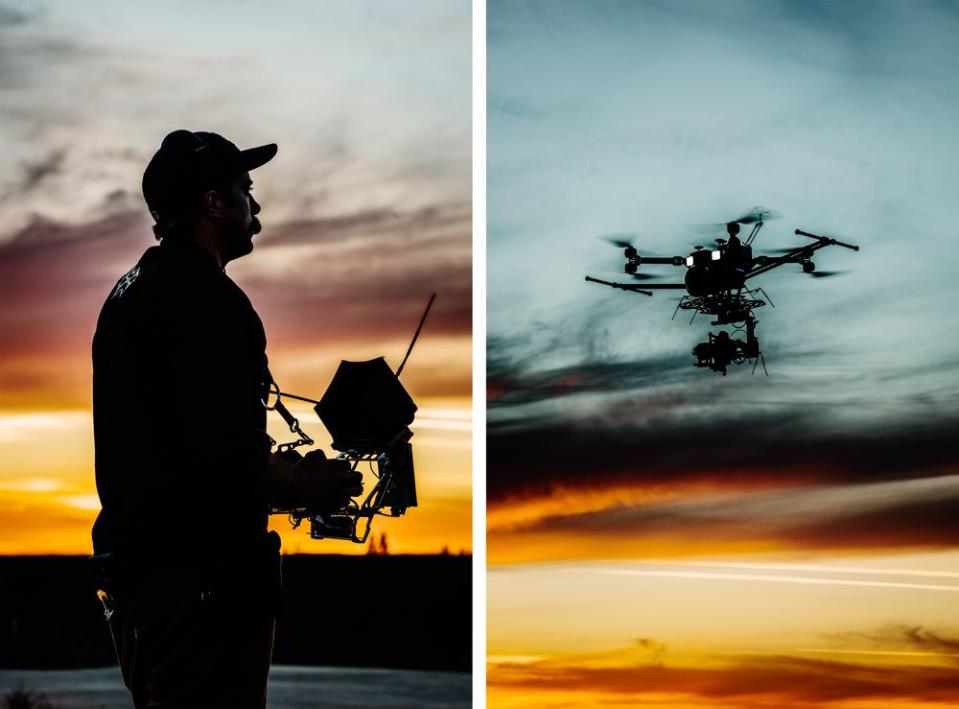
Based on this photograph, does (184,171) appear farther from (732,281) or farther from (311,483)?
(732,281)

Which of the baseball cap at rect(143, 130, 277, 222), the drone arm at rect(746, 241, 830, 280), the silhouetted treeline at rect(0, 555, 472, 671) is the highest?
the drone arm at rect(746, 241, 830, 280)

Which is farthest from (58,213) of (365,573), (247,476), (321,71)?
(247,476)

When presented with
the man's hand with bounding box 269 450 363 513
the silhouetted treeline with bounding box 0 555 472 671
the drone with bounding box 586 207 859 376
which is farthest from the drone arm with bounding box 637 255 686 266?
the man's hand with bounding box 269 450 363 513

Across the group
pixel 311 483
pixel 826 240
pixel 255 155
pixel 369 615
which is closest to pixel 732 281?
pixel 826 240

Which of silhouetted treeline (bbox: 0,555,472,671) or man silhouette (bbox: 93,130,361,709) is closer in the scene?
man silhouette (bbox: 93,130,361,709)

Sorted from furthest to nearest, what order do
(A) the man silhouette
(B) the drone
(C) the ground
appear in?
(B) the drone → (C) the ground → (A) the man silhouette

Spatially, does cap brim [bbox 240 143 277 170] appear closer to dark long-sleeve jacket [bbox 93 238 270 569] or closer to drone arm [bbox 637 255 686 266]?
dark long-sleeve jacket [bbox 93 238 270 569]
